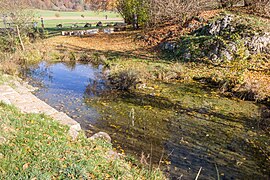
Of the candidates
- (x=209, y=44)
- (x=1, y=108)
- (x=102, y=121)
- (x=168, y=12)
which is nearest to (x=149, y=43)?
(x=168, y=12)

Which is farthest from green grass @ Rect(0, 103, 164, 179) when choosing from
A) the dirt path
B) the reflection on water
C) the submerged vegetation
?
the dirt path

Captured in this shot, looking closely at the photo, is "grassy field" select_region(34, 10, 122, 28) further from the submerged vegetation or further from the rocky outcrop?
the rocky outcrop

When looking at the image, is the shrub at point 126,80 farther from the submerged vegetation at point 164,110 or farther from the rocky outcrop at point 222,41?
the rocky outcrop at point 222,41

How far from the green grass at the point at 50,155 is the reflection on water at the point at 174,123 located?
1.01 meters

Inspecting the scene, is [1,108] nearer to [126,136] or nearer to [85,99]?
[126,136]

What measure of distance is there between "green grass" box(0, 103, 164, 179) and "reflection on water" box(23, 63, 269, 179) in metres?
1.01

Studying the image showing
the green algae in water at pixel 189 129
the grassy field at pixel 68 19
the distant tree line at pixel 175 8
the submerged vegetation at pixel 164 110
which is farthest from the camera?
the grassy field at pixel 68 19

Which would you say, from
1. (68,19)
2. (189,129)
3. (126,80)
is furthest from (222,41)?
(68,19)

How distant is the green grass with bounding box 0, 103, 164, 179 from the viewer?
4145 millimetres

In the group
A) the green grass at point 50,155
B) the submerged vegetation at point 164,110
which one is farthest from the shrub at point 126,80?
the green grass at point 50,155

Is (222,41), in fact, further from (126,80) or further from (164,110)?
(164,110)

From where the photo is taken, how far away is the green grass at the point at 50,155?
4145 millimetres

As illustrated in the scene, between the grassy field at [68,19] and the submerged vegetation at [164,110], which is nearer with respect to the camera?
the submerged vegetation at [164,110]

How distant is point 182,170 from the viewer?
18.3ft
